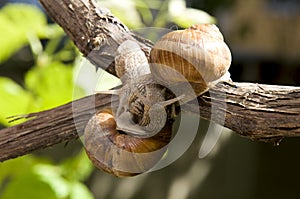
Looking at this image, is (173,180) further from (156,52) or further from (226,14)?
(226,14)

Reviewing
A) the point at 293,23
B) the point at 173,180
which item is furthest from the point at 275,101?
the point at 293,23

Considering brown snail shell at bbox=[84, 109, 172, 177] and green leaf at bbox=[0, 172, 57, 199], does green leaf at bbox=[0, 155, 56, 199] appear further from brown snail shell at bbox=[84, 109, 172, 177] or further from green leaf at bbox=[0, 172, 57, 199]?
brown snail shell at bbox=[84, 109, 172, 177]

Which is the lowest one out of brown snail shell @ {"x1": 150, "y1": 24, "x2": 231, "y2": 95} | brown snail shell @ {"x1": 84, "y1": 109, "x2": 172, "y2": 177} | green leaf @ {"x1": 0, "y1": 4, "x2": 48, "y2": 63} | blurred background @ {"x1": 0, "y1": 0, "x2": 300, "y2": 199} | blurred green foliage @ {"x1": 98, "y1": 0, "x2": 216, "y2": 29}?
blurred background @ {"x1": 0, "y1": 0, "x2": 300, "y2": 199}

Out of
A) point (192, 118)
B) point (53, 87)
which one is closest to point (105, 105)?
point (192, 118)

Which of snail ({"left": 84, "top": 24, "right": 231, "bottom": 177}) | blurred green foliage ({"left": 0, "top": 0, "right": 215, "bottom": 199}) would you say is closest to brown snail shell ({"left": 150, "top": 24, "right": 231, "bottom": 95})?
snail ({"left": 84, "top": 24, "right": 231, "bottom": 177})

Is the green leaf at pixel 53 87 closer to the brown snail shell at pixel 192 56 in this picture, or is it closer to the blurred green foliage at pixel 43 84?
the blurred green foliage at pixel 43 84

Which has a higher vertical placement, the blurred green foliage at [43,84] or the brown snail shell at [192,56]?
the brown snail shell at [192,56]

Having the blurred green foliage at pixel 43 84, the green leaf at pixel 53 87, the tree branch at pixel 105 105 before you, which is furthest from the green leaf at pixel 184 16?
the tree branch at pixel 105 105

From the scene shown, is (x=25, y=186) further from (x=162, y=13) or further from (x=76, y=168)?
(x=162, y=13)
